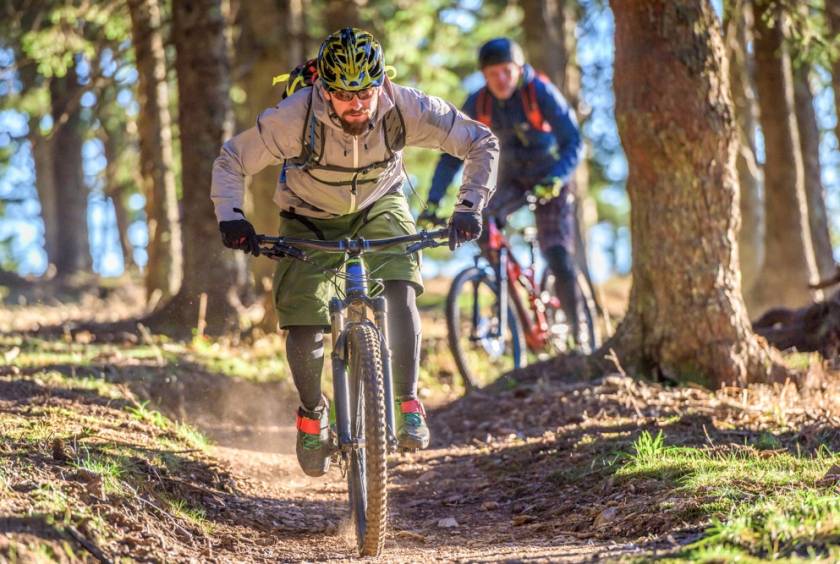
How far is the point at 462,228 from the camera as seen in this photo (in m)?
5.23

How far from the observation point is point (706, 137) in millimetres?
7734

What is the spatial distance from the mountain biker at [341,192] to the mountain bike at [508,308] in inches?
124

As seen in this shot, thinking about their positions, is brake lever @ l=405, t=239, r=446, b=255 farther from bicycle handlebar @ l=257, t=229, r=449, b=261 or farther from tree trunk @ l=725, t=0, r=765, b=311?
tree trunk @ l=725, t=0, r=765, b=311

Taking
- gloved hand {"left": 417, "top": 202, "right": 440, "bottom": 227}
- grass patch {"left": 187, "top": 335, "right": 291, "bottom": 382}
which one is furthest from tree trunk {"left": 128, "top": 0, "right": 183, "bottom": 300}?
gloved hand {"left": 417, "top": 202, "right": 440, "bottom": 227}

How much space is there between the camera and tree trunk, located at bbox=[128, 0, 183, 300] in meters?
14.5

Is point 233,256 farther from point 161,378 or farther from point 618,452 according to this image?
point 618,452

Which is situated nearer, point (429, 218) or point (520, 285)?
point (429, 218)

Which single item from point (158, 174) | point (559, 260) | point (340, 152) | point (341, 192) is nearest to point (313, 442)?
point (341, 192)

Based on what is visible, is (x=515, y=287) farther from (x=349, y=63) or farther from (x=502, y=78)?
(x=349, y=63)

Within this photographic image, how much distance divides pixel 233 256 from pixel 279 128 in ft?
19.3

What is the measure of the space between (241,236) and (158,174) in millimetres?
→ 10186

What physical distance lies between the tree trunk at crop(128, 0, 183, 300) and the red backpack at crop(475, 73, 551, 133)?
5.99 metres

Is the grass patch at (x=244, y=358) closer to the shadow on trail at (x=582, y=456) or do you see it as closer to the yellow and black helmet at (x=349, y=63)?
the shadow on trail at (x=582, y=456)

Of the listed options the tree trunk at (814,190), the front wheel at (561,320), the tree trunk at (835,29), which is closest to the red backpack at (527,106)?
the front wheel at (561,320)
